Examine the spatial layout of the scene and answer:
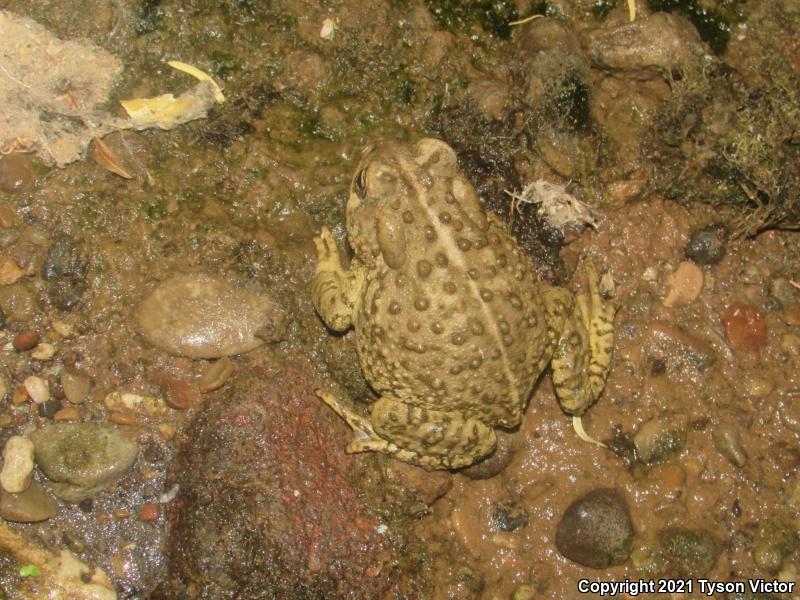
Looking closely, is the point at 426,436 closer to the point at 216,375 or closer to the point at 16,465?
the point at 216,375

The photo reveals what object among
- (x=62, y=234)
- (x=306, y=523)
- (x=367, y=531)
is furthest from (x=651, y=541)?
(x=62, y=234)

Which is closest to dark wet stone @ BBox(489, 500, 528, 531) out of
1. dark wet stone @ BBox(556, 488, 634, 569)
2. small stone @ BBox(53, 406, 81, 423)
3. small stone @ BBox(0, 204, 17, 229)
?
dark wet stone @ BBox(556, 488, 634, 569)

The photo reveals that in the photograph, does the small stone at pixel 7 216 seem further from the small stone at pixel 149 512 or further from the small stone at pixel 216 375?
the small stone at pixel 149 512

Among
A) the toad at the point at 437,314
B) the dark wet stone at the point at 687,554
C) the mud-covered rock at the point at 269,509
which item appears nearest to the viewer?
the toad at the point at 437,314

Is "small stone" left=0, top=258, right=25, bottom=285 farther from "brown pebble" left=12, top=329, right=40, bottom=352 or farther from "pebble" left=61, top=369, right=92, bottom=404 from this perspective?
"pebble" left=61, top=369, right=92, bottom=404

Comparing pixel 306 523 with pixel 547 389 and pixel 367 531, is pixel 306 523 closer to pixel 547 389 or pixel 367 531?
pixel 367 531

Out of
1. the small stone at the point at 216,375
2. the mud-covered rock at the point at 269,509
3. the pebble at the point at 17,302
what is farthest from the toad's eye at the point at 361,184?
the pebble at the point at 17,302
